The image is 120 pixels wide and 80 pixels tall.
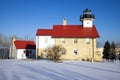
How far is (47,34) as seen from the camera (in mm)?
47406

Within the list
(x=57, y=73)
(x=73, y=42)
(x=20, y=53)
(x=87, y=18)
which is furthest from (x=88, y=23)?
(x=57, y=73)

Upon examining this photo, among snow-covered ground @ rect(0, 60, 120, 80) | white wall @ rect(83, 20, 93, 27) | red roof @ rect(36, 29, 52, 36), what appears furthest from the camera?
white wall @ rect(83, 20, 93, 27)

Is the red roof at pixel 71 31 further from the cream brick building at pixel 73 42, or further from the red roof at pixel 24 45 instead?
the red roof at pixel 24 45

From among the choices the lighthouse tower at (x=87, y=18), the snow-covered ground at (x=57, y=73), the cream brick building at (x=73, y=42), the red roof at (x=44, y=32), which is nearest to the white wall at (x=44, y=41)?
the cream brick building at (x=73, y=42)

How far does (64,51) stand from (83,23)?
818 cm

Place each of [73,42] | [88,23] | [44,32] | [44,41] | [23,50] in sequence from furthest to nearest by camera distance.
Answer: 1. [23,50]
2. [88,23]
3. [44,32]
4. [44,41]
5. [73,42]

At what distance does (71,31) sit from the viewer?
48.0 meters

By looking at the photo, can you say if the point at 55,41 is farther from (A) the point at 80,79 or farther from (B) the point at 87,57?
(A) the point at 80,79

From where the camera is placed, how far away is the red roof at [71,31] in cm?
4644

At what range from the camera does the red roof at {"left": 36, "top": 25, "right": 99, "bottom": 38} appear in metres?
46.4

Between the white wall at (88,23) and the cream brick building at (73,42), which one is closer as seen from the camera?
the cream brick building at (73,42)

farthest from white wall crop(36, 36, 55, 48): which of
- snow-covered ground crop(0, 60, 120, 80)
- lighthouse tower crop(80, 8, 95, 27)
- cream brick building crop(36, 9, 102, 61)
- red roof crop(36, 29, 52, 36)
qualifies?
snow-covered ground crop(0, 60, 120, 80)

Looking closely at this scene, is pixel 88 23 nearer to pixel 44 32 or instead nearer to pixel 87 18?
pixel 87 18

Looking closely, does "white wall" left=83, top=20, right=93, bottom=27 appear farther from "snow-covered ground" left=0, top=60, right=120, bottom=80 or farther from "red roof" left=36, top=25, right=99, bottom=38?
"snow-covered ground" left=0, top=60, right=120, bottom=80
